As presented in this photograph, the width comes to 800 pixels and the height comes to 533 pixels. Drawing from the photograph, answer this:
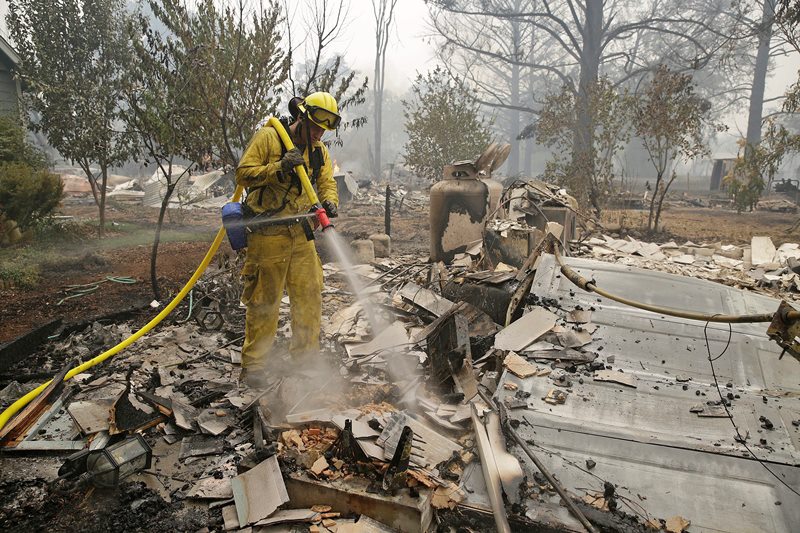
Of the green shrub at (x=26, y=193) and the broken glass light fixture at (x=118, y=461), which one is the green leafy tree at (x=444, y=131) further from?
the broken glass light fixture at (x=118, y=461)

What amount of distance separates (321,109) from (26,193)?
29.2 feet

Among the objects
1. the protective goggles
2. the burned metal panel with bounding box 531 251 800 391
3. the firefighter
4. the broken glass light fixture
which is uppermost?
the protective goggles

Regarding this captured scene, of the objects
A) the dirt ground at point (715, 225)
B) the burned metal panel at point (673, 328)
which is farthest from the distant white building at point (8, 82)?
the dirt ground at point (715, 225)

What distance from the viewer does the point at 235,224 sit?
3760mm

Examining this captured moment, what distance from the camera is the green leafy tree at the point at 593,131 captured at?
1296 centimetres

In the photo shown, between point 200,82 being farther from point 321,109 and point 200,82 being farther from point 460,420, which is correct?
point 460,420

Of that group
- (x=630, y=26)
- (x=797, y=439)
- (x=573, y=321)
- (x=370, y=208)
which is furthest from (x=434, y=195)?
(x=630, y=26)

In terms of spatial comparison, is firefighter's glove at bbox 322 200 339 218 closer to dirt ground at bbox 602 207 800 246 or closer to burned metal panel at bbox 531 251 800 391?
burned metal panel at bbox 531 251 800 391

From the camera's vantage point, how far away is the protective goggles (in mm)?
3768

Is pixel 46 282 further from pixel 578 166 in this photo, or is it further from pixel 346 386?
pixel 578 166

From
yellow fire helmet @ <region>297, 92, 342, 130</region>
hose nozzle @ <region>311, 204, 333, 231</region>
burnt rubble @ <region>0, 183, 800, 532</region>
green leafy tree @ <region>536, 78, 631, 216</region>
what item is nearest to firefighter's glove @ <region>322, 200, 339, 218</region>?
hose nozzle @ <region>311, 204, 333, 231</region>

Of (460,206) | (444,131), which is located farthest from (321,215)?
(444,131)

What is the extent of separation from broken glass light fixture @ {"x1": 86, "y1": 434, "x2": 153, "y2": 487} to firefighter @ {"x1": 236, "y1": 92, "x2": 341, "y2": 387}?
45.5 inches

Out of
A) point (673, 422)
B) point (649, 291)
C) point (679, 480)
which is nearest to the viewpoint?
point (679, 480)
